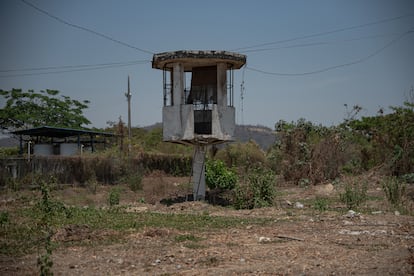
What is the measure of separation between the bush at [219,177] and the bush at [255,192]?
11.4ft

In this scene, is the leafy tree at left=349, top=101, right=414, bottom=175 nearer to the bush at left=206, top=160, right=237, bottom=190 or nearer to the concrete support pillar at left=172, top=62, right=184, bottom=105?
the bush at left=206, top=160, right=237, bottom=190

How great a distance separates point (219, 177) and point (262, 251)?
37.3 ft

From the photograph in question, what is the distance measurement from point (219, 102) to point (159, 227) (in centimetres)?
846

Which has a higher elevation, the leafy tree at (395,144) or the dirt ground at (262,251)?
the leafy tree at (395,144)

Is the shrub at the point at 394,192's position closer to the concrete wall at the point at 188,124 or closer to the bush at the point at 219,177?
the concrete wall at the point at 188,124

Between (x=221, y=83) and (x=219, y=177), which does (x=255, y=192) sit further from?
(x=221, y=83)

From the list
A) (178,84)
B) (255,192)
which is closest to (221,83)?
(178,84)

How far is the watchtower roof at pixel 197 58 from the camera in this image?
17500mm

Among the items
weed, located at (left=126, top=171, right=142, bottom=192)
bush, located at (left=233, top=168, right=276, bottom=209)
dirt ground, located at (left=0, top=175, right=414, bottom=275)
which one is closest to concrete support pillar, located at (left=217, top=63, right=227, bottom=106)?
bush, located at (left=233, top=168, right=276, bottom=209)

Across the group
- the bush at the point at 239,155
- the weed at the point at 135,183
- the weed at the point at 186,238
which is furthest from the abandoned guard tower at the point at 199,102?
the bush at the point at 239,155

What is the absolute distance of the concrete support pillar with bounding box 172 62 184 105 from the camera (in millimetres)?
18125

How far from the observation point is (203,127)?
63.1 ft

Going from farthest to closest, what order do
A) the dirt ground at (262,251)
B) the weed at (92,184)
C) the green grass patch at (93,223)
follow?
the weed at (92,184), the green grass patch at (93,223), the dirt ground at (262,251)

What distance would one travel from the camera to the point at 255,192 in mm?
15680
